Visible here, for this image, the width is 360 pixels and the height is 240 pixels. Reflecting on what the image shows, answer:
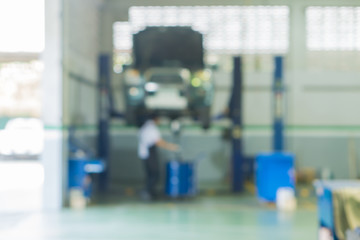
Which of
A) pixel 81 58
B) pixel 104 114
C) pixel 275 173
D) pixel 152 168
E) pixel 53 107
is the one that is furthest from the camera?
pixel 104 114

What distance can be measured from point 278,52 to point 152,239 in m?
5.13

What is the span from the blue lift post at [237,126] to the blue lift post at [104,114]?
2.15m

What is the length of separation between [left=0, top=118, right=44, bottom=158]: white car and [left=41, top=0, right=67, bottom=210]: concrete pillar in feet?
3.20

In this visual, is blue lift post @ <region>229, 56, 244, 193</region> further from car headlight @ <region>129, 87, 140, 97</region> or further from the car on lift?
car headlight @ <region>129, 87, 140, 97</region>

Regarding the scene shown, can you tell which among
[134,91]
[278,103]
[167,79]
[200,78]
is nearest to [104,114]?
[134,91]

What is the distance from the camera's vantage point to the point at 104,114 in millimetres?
7805

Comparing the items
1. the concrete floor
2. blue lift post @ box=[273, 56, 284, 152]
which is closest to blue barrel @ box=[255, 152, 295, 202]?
the concrete floor

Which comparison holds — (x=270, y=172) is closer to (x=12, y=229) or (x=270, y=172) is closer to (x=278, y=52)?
(x=278, y=52)

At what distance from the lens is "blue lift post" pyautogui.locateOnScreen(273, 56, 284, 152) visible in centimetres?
665

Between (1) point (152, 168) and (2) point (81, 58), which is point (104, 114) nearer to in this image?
(2) point (81, 58)

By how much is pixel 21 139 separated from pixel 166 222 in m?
4.94

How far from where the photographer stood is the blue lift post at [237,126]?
7.43 m

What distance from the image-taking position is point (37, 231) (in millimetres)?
4609

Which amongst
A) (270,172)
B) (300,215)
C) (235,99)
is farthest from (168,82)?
(300,215)
